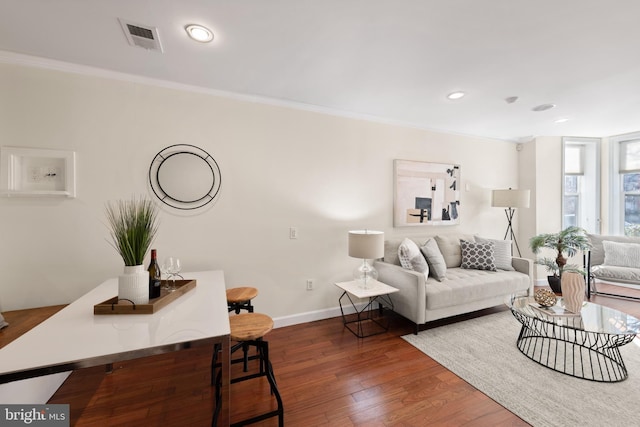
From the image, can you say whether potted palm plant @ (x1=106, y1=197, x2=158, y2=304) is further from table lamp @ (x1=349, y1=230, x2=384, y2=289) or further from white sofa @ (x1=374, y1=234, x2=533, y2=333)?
white sofa @ (x1=374, y1=234, x2=533, y2=333)

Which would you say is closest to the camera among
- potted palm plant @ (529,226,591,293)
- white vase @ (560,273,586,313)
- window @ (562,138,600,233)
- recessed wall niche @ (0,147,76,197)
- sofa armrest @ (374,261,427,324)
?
recessed wall niche @ (0,147,76,197)

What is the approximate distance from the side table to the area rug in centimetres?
40

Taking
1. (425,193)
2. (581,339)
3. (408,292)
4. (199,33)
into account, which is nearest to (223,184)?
(199,33)

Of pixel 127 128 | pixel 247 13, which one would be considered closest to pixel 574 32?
pixel 247 13

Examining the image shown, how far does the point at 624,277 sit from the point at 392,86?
417cm

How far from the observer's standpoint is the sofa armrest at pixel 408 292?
271 centimetres

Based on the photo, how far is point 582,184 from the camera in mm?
4746

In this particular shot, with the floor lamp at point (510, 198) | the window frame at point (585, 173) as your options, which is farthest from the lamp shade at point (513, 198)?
Result: the window frame at point (585, 173)

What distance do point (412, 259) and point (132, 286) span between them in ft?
8.80

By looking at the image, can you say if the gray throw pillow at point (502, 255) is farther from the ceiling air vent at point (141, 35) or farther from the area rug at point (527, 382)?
the ceiling air vent at point (141, 35)

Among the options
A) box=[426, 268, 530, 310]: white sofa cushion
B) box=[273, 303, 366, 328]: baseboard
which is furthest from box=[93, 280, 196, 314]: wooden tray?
box=[426, 268, 530, 310]: white sofa cushion

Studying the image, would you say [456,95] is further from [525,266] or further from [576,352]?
[576,352]

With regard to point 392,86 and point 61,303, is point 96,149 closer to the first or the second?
point 61,303

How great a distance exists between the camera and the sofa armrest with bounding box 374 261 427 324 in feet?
8.87
